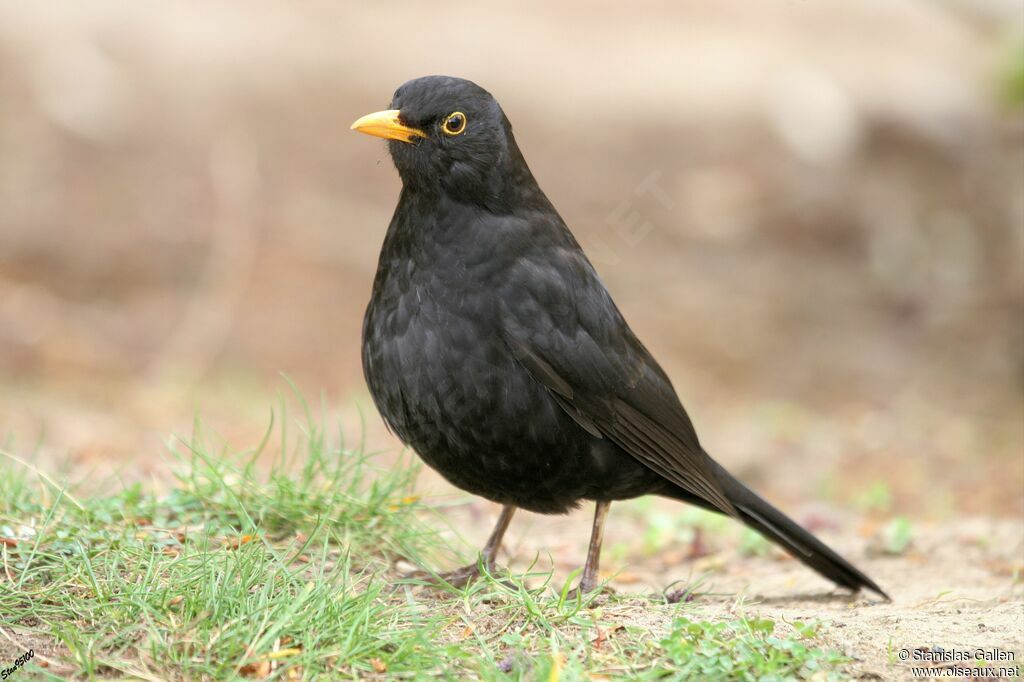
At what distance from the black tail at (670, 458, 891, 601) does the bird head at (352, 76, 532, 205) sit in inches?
57.4

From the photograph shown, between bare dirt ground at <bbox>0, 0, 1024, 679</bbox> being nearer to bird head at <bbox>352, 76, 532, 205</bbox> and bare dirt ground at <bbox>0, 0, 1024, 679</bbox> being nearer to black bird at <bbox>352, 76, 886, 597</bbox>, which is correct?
black bird at <bbox>352, 76, 886, 597</bbox>

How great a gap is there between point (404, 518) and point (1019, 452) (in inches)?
204

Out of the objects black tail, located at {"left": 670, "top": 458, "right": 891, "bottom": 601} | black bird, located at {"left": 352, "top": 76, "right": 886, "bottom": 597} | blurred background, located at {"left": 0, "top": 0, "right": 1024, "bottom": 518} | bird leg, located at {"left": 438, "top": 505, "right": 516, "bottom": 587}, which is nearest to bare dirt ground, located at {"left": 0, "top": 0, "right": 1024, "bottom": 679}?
blurred background, located at {"left": 0, "top": 0, "right": 1024, "bottom": 518}

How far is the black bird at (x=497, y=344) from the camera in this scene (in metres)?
3.82

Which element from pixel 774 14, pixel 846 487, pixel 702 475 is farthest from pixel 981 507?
pixel 774 14

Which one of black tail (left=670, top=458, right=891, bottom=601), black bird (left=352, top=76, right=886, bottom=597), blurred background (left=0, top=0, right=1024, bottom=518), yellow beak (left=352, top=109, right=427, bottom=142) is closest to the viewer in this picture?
black bird (left=352, top=76, right=886, bottom=597)

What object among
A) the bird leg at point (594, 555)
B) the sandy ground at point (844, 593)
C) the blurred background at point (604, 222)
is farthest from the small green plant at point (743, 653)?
the blurred background at point (604, 222)

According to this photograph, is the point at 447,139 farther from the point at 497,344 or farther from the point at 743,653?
the point at 743,653

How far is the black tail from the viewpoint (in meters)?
4.47

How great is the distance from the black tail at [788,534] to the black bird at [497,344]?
0.70 feet

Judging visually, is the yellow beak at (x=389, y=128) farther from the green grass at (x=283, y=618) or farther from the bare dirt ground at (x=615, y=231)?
the bare dirt ground at (x=615, y=231)

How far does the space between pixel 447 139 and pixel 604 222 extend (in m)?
7.43

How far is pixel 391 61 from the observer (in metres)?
14.1

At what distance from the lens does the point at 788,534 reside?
453 centimetres
